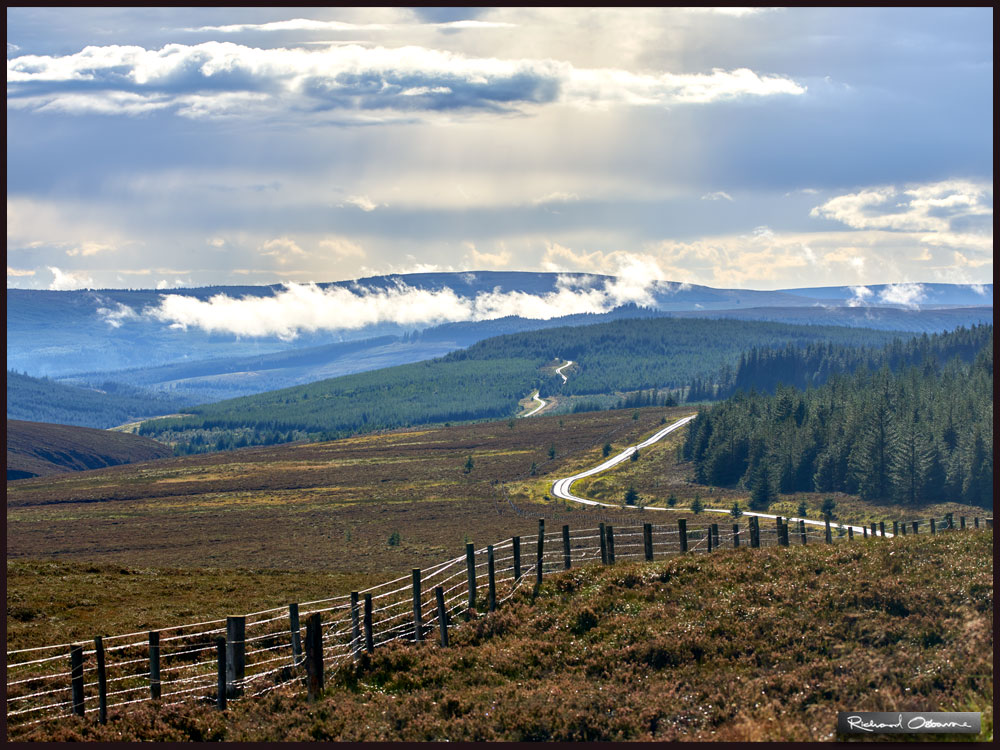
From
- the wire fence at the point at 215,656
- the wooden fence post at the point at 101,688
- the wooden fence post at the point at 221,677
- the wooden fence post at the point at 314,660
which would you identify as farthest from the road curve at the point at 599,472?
the wooden fence post at the point at 101,688

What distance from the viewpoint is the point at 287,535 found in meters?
113

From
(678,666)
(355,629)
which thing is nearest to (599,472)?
(355,629)

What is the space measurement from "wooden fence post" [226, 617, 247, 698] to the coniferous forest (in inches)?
4022

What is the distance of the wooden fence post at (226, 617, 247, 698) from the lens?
2111cm

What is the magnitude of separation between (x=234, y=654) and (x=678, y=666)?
394 inches

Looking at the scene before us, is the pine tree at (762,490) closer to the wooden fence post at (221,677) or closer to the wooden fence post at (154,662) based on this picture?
the wooden fence post at (221,677)

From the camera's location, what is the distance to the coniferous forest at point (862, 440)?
11081 cm

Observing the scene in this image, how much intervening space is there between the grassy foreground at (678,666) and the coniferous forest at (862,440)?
91.7 meters

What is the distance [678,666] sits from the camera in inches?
835

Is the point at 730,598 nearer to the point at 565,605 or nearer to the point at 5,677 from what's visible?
the point at 565,605

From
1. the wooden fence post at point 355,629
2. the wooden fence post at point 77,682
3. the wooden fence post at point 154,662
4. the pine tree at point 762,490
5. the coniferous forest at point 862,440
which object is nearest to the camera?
the wooden fence post at point 77,682

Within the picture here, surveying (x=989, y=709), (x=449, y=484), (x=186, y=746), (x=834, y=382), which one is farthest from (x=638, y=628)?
(x=834, y=382)

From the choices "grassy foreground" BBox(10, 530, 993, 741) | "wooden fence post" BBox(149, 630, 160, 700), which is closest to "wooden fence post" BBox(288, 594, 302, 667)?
"grassy foreground" BBox(10, 530, 993, 741)
